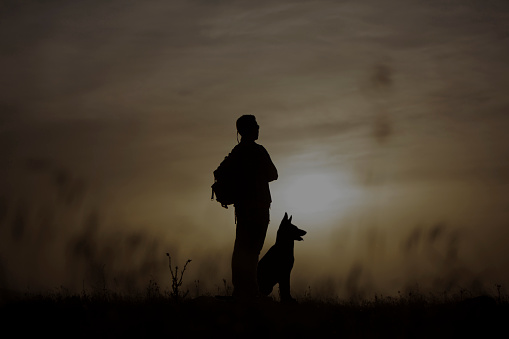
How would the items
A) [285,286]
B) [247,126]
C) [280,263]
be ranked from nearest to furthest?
[247,126] < [285,286] < [280,263]

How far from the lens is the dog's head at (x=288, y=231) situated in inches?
504

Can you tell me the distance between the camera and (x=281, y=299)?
12.1 metres

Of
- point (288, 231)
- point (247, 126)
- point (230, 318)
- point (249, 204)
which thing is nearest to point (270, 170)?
point (249, 204)

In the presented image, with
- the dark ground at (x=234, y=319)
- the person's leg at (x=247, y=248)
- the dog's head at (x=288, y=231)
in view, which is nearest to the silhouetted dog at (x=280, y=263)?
the dog's head at (x=288, y=231)

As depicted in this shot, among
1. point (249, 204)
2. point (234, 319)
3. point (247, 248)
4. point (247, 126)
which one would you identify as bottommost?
point (234, 319)

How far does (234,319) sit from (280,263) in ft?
13.9

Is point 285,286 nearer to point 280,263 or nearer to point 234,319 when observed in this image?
point 280,263

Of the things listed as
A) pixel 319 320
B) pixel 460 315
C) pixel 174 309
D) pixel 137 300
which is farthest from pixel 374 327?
pixel 137 300

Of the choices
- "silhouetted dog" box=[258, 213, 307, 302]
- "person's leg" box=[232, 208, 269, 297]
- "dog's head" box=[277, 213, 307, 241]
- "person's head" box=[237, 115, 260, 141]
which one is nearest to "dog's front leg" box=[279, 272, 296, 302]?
"silhouetted dog" box=[258, 213, 307, 302]

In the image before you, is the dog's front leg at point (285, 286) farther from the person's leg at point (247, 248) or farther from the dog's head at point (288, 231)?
the person's leg at point (247, 248)

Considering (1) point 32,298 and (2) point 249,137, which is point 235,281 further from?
(1) point 32,298

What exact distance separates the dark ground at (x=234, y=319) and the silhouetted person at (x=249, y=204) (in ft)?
2.42

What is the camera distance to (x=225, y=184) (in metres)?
10.9

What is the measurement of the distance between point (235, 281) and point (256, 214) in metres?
1.20
